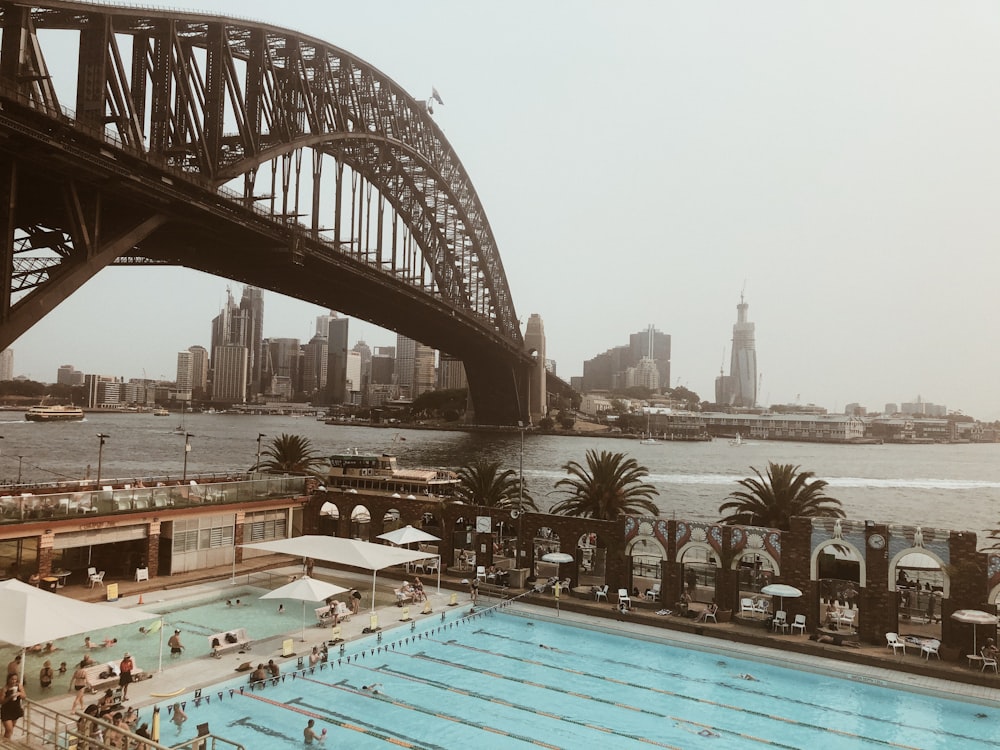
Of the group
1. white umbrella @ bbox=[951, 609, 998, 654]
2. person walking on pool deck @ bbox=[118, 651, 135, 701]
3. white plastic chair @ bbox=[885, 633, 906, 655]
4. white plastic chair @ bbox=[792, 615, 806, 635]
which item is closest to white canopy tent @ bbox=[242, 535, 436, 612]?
person walking on pool deck @ bbox=[118, 651, 135, 701]

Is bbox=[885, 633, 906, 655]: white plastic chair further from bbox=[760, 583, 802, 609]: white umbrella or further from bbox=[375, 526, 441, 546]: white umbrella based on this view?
bbox=[375, 526, 441, 546]: white umbrella

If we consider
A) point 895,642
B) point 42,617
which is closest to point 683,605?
point 895,642

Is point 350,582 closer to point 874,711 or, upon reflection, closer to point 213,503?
point 213,503

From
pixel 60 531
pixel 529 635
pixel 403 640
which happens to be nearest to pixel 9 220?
pixel 60 531

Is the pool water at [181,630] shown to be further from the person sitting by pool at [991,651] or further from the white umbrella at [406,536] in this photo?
the person sitting by pool at [991,651]

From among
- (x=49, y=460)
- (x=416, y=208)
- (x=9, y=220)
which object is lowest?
(x=49, y=460)
